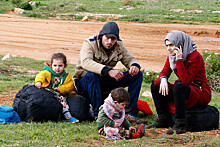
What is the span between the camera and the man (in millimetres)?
5102

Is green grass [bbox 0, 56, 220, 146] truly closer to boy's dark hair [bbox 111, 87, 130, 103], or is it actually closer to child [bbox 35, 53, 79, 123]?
child [bbox 35, 53, 79, 123]

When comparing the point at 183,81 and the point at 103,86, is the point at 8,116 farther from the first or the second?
the point at 183,81

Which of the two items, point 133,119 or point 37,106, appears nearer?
point 37,106

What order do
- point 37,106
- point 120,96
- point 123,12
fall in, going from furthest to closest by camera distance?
point 123,12
point 37,106
point 120,96

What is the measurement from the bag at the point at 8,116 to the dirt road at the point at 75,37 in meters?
9.24

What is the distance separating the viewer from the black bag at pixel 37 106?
16.0 ft

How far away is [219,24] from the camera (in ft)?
71.9

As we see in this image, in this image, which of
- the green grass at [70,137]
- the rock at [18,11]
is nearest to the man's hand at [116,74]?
the green grass at [70,137]

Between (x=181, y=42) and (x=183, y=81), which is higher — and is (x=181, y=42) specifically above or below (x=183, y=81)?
above

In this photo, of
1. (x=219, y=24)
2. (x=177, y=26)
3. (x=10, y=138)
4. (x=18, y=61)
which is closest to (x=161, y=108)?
(x=10, y=138)

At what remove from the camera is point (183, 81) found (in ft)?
15.2

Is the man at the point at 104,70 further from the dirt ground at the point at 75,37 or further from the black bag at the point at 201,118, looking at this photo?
the dirt ground at the point at 75,37

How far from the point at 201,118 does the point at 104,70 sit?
1525mm

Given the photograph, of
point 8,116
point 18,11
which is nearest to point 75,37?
point 18,11
